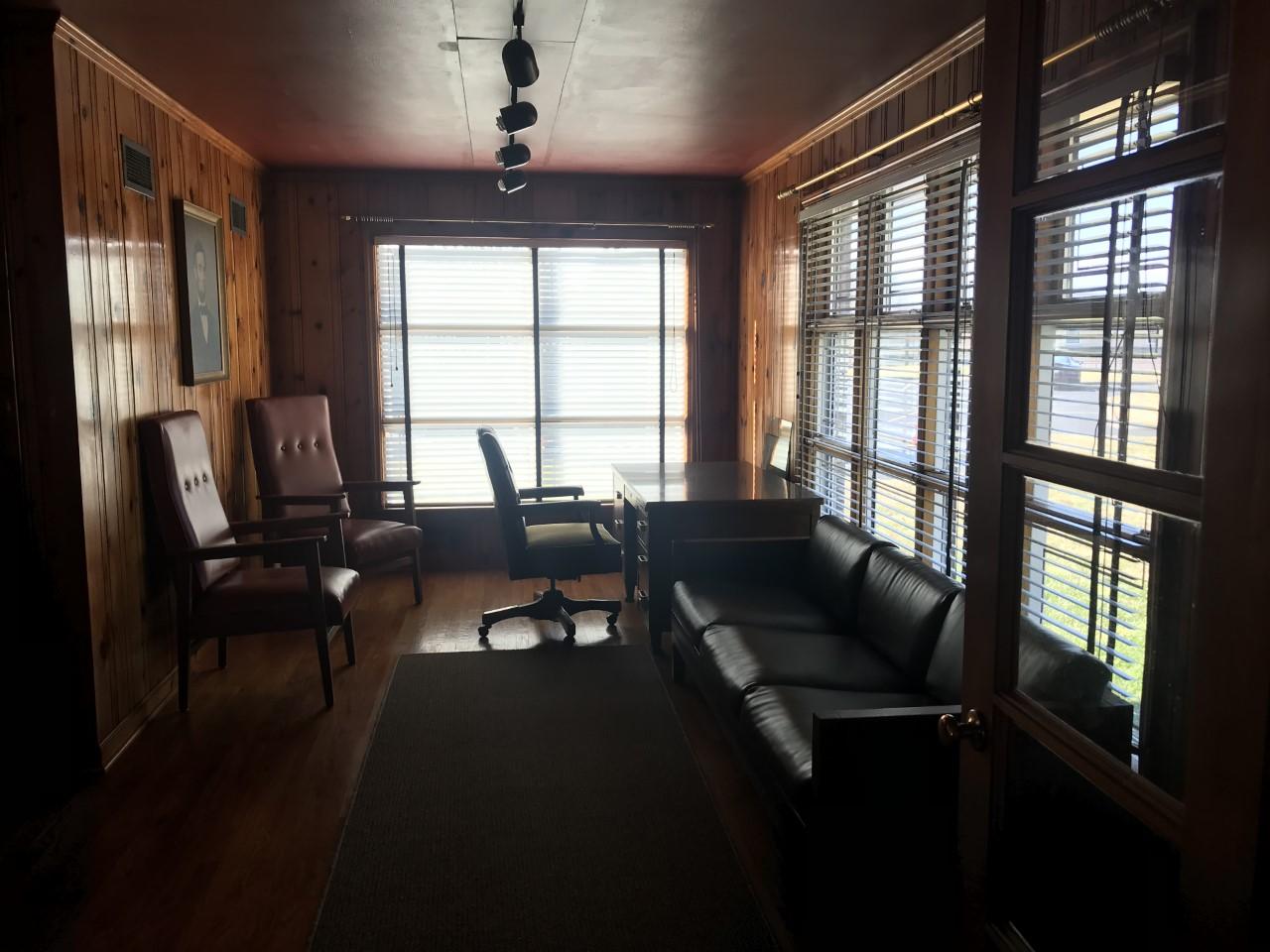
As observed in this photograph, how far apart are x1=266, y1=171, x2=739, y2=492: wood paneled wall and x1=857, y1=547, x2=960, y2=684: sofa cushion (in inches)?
123

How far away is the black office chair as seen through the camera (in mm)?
4293

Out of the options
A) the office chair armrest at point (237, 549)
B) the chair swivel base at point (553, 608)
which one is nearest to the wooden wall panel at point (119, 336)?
the office chair armrest at point (237, 549)

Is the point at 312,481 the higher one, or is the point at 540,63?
the point at 540,63

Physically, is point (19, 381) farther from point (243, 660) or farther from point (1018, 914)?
point (1018, 914)

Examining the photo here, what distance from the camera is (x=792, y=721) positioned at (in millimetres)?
2434

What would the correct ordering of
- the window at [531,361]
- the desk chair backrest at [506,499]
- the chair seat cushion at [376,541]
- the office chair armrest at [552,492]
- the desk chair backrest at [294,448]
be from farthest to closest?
1. the window at [531,361]
2. the office chair armrest at [552,492]
3. the desk chair backrest at [294,448]
4. the chair seat cushion at [376,541]
5. the desk chair backrest at [506,499]

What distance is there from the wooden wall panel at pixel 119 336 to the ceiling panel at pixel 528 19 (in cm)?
123

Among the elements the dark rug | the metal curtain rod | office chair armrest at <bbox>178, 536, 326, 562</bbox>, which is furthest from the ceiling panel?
the dark rug

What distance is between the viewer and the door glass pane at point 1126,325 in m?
0.91

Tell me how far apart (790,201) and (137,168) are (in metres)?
2.98

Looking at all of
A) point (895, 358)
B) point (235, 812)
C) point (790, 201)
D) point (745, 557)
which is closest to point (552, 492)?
point (745, 557)

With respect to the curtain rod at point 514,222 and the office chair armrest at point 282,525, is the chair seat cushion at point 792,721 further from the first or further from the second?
the curtain rod at point 514,222

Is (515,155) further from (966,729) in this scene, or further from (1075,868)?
(1075,868)

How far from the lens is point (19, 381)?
117 inches
